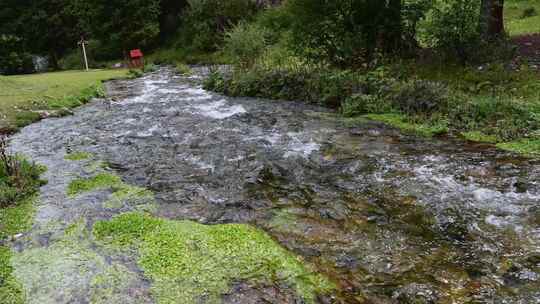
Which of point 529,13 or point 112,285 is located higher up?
point 529,13

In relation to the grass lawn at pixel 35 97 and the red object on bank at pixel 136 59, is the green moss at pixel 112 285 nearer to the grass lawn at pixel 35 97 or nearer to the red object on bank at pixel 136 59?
the grass lawn at pixel 35 97

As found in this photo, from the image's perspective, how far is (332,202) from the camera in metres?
9.29

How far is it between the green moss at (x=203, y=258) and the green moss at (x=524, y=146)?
742cm

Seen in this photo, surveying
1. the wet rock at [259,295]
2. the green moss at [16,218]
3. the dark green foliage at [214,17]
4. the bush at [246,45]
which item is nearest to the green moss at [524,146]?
the wet rock at [259,295]

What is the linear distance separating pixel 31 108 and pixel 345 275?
19780mm

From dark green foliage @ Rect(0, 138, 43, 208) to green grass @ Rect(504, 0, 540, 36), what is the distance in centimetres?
2293

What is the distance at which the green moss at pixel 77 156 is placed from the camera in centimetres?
1349

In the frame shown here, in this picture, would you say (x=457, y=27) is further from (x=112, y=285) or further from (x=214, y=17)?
(x=214, y=17)

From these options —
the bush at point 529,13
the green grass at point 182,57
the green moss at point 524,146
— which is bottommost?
the green moss at point 524,146

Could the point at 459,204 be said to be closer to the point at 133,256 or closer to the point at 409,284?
the point at 409,284

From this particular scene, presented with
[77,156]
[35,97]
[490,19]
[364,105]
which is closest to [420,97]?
[364,105]

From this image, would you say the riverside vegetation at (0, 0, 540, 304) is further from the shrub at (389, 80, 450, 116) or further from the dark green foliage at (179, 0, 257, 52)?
the dark green foliage at (179, 0, 257, 52)

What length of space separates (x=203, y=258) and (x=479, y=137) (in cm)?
913

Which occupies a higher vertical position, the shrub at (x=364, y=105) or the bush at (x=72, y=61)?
the bush at (x=72, y=61)
